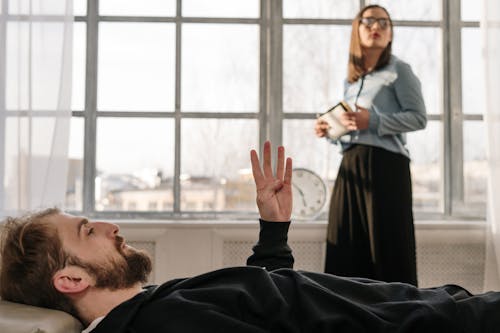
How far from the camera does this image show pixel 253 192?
3703mm

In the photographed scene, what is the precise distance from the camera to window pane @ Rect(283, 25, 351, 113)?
3721 millimetres

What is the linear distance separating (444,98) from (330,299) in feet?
8.49

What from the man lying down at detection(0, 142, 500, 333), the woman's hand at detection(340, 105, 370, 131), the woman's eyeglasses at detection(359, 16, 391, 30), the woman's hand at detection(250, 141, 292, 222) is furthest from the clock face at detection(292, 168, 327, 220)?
the man lying down at detection(0, 142, 500, 333)

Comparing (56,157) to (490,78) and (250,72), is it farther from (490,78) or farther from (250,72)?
(490,78)

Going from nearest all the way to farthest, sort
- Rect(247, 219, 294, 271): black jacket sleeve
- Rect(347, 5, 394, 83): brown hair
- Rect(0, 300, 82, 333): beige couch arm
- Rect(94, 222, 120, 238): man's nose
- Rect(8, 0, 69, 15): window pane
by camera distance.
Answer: Rect(0, 300, 82, 333): beige couch arm, Rect(94, 222, 120, 238): man's nose, Rect(247, 219, 294, 271): black jacket sleeve, Rect(347, 5, 394, 83): brown hair, Rect(8, 0, 69, 15): window pane

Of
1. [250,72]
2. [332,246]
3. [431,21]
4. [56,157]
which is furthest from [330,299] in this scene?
[431,21]

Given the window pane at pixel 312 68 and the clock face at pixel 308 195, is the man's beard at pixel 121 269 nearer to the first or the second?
the clock face at pixel 308 195

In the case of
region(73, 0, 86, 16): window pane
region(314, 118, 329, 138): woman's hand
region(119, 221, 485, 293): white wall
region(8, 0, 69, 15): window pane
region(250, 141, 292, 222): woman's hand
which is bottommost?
region(119, 221, 485, 293): white wall

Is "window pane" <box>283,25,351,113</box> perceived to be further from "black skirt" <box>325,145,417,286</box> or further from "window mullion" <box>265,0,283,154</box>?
"black skirt" <box>325,145,417,286</box>

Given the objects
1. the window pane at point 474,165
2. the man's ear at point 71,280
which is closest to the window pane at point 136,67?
the window pane at point 474,165

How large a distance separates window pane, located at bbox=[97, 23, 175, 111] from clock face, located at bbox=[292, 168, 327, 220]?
82 centimetres

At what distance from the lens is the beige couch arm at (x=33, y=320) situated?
1199mm

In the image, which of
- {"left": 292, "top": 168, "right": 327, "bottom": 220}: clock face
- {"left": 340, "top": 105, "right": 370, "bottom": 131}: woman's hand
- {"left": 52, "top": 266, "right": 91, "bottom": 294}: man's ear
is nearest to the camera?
{"left": 52, "top": 266, "right": 91, "bottom": 294}: man's ear

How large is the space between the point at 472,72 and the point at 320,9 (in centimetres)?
91
